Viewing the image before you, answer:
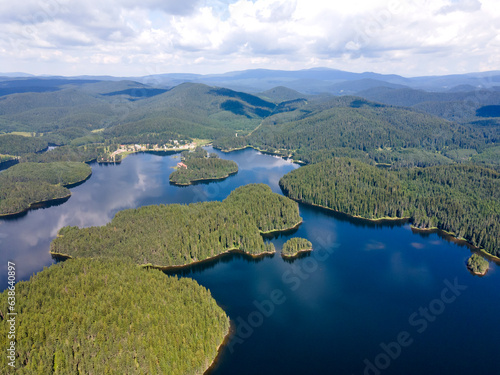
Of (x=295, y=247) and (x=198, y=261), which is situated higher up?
(x=295, y=247)

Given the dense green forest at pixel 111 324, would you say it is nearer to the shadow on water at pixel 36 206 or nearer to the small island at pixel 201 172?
the shadow on water at pixel 36 206

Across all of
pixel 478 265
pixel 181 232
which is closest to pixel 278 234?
pixel 181 232

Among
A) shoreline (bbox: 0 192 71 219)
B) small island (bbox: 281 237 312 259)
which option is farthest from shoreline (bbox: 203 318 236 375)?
shoreline (bbox: 0 192 71 219)

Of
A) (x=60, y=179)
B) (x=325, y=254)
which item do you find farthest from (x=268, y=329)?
(x=60, y=179)

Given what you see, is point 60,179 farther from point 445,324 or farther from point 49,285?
point 445,324

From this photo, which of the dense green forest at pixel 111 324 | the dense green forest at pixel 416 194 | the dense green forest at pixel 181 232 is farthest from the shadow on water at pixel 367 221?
the dense green forest at pixel 111 324

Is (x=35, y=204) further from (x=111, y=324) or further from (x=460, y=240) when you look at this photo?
(x=460, y=240)
